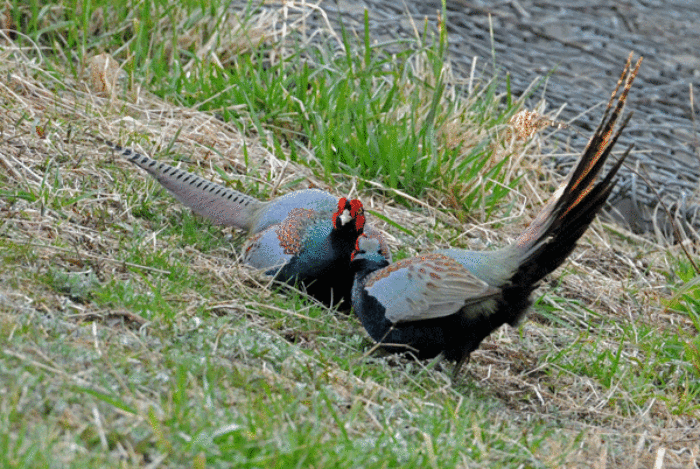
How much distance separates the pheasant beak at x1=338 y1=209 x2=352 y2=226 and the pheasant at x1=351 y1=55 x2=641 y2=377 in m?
0.37

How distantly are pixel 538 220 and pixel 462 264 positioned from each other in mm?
348

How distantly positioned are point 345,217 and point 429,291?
0.62 m

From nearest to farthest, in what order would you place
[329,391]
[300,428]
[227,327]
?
[300,428] < [329,391] < [227,327]

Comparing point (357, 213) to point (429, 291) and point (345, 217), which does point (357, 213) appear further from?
point (429, 291)

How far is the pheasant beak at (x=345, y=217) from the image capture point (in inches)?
143

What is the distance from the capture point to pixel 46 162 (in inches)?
164

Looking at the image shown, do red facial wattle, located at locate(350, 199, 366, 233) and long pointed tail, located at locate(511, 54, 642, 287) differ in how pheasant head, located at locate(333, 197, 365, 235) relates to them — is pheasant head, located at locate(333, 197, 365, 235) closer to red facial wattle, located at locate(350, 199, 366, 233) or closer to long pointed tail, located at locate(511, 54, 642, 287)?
red facial wattle, located at locate(350, 199, 366, 233)

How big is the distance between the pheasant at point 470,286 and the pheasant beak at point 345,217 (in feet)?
1.21

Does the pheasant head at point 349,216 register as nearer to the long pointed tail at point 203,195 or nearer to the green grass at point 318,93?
the long pointed tail at point 203,195

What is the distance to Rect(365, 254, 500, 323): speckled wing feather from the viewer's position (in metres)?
3.16

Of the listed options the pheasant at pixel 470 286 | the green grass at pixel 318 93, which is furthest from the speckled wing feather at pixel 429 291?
the green grass at pixel 318 93

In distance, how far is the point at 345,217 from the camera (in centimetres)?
363

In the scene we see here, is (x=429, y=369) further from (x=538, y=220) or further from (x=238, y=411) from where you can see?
(x=238, y=411)

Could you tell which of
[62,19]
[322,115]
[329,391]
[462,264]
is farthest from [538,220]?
[62,19]
